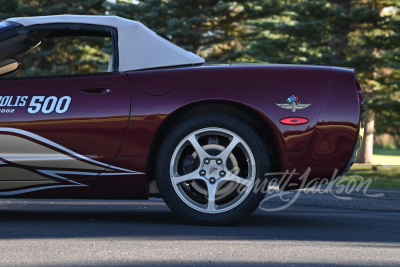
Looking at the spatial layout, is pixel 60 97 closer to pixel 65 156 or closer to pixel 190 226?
pixel 65 156

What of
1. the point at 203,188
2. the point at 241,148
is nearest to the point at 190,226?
the point at 203,188

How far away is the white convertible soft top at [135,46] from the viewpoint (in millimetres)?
5230

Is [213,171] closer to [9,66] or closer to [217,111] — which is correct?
[217,111]

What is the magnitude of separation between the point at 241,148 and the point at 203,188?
A: 38 centimetres

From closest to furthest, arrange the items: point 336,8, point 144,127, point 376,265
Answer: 1. point 376,265
2. point 144,127
3. point 336,8

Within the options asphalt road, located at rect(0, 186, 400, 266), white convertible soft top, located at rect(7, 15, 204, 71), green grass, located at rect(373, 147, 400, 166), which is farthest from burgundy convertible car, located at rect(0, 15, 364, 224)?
green grass, located at rect(373, 147, 400, 166)

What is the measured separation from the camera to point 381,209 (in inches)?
284

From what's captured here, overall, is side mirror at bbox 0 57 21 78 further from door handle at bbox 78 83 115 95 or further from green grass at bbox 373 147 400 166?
green grass at bbox 373 147 400 166

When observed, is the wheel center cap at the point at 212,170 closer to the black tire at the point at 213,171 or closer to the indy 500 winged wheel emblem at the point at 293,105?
the black tire at the point at 213,171

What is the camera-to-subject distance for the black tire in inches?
198

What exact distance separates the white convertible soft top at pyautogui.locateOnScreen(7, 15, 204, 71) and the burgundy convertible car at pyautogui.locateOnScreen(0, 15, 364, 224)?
12 centimetres

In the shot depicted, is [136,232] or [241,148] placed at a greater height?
[241,148]

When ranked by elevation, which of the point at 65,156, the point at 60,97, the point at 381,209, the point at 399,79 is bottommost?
the point at 399,79

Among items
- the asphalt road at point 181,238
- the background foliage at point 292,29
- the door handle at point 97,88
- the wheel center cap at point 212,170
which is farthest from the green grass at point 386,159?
the door handle at point 97,88
